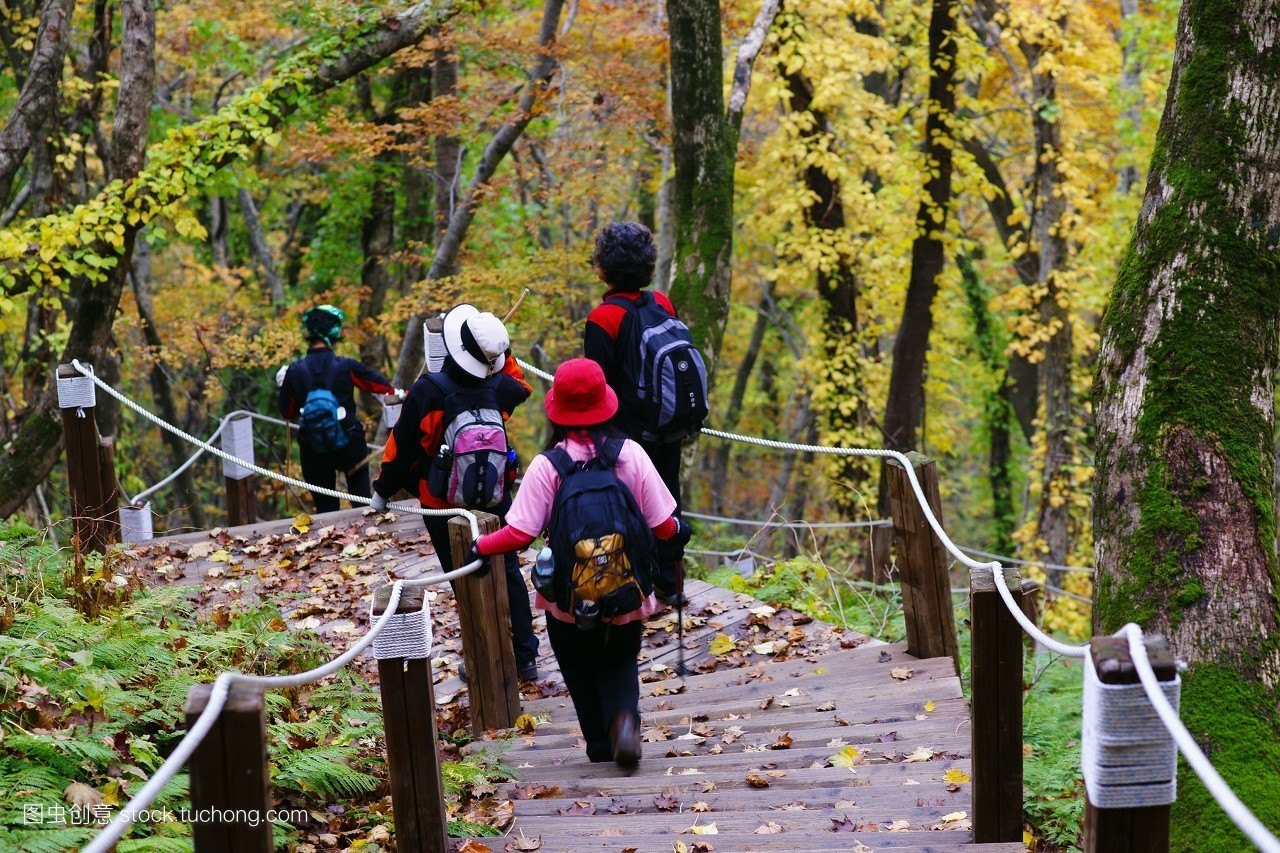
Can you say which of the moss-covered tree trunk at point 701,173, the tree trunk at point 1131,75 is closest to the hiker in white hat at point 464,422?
the moss-covered tree trunk at point 701,173

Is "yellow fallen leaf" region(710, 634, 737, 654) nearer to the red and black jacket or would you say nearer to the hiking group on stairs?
the hiking group on stairs

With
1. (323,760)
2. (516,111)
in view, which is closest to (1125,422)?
(323,760)

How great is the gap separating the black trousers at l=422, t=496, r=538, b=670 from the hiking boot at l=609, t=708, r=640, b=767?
1.61 metres

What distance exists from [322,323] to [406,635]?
5.45 m

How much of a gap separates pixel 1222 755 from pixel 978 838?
109cm

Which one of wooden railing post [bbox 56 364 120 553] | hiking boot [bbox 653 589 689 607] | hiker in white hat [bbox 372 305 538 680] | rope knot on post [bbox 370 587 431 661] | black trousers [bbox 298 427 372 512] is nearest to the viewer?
rope knot on post [bbox 370 587 431 661]

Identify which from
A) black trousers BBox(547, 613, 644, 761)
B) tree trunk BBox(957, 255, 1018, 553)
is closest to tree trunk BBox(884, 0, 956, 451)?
tree trunk BBox(957, 255, 1018, 553)

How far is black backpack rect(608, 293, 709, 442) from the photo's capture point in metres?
6.43

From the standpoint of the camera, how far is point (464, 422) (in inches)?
248

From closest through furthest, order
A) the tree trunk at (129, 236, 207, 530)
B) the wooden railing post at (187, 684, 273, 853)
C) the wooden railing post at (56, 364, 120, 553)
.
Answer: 1. the wooden railing post at (187, 684, 273, 853)
2. the wooden railing post at (56, 364, 120, 553)
3. the tree trunk at (129, 236, 207, 530)

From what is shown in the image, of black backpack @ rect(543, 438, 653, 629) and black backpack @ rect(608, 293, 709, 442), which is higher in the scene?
black backpack @ rect(608, 293, 709, 442)

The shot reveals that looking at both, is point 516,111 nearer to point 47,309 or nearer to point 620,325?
point 47,309

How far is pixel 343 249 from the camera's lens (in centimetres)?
2031

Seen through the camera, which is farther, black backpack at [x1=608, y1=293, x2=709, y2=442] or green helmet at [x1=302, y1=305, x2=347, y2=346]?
green helmet at [x1=302, y1=305, x2=347, y2=346]
